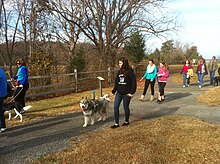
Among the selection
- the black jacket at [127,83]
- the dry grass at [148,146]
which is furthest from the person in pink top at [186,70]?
the black jacket at [127,83]

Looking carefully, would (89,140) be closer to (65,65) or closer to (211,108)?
(211,108)

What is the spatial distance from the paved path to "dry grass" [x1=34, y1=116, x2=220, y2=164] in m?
0.43

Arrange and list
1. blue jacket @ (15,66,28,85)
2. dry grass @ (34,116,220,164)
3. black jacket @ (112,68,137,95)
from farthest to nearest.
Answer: blue jacket @ (15,66,28,85) < black jacket @ (112,68,137,95) < dry grass @ (34,116,220,164)

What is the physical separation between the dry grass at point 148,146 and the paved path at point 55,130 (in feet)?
1.41

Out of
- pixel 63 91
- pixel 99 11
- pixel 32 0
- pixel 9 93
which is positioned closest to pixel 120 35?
pixel 99 11

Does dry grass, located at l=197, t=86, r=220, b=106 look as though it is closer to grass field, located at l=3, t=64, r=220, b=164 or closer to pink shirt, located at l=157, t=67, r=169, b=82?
pink shirt, located at l=157, t=67, r=169, b=82

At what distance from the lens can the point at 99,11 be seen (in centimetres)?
1820

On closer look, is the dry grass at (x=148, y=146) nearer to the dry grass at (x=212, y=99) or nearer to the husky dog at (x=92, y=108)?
the husky dog at (x=92, y=108)

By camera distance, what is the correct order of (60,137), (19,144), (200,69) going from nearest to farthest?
(19,144) < (60,137) < (200,69)

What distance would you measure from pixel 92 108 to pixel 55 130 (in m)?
1.17

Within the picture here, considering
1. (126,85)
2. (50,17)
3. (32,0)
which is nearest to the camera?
(126,85)

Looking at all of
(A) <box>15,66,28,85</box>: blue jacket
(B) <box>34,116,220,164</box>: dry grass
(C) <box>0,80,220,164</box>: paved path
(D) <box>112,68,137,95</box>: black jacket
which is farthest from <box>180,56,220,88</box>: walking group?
(A) <box>15,66,28,85</box>: blue jacket

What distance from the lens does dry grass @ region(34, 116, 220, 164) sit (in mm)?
3898

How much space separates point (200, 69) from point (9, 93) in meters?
11.8
